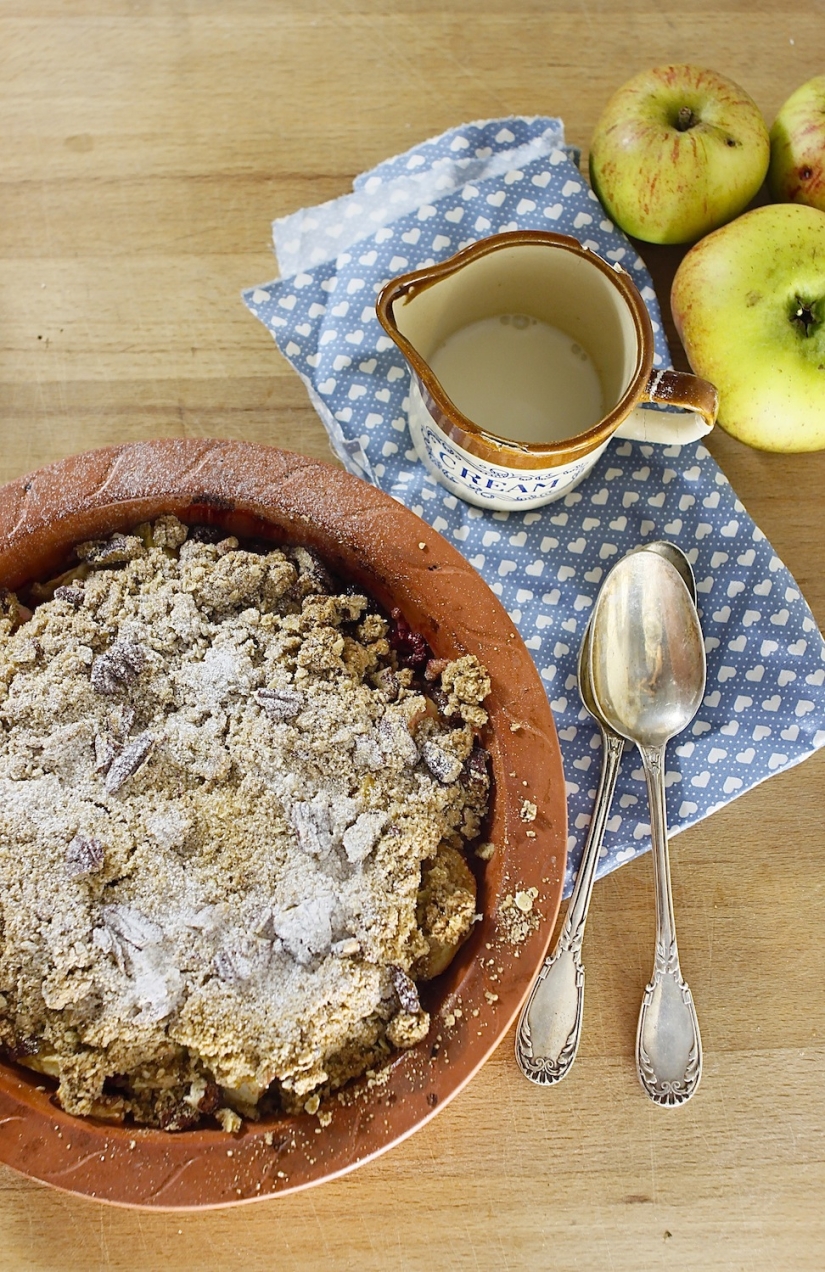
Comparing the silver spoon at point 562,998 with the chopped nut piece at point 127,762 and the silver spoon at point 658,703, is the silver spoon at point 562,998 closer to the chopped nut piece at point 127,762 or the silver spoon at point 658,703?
the silver spoon at point 658,703

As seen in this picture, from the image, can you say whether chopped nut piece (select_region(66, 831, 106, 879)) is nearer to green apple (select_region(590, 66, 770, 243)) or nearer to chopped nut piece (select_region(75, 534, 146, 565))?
chopped nut piece (select_region(75, 534, 146, 565))

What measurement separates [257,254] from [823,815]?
2.76 feet

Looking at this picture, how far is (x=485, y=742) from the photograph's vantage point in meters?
0.80

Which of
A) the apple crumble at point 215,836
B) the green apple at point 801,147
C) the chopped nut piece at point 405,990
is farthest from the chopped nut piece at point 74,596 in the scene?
the green apple at point 801,147

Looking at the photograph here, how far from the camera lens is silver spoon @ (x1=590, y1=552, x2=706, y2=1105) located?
3.10ft

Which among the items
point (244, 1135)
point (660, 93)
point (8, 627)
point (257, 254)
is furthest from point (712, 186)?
point (244, 1135)

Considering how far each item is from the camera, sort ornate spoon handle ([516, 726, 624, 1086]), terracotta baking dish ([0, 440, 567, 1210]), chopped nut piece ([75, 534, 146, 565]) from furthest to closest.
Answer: ornate spoon handle ([516, 726, 624, 1086]), chopped nut piece ([75, 534, 146, 565]), terracotta baking dish ([0, 440, 567, 1210])

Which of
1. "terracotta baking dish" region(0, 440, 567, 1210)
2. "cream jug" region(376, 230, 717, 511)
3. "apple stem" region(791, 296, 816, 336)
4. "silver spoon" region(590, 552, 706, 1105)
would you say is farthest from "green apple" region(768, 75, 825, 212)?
"terracotta baking dish" region(0, 440, 567, 1210)

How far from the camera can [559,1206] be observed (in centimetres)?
94

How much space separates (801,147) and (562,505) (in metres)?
0.45

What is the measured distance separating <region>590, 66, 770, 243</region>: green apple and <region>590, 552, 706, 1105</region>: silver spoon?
376 mm

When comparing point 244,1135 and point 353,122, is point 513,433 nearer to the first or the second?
point 353,122

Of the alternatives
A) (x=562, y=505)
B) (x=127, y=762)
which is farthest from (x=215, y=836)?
(x=562, y=505)

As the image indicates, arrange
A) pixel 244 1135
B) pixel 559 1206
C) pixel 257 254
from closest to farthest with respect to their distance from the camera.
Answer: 1. pixel 244 1135
2. pixel 559 1206
3. pixel 257 254
